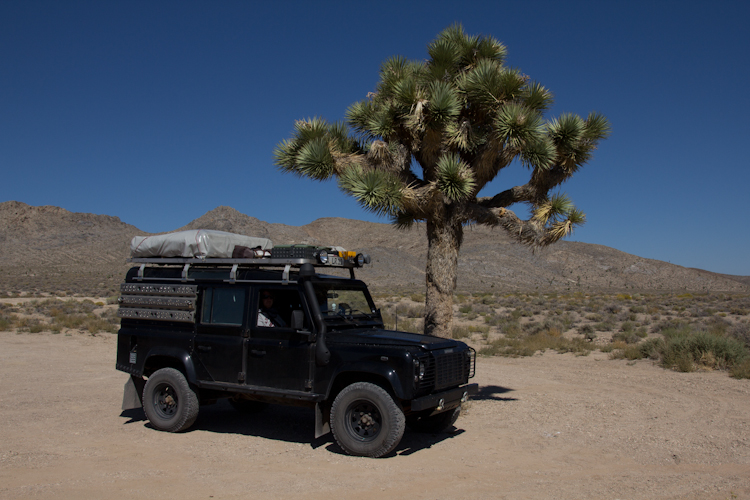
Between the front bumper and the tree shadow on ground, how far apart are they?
136 inches

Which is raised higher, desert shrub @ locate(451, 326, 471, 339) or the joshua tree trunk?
the joshua tree trunk

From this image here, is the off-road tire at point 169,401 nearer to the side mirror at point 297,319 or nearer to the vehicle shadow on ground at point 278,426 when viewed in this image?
the vehicle shadow on ground at point 278,426

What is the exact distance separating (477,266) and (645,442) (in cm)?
7088

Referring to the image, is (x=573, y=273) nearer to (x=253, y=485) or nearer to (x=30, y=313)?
(x=30, y=313)

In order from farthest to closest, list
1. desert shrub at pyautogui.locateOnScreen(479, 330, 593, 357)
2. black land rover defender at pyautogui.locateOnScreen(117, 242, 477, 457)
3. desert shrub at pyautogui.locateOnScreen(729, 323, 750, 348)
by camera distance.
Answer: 1. desert shrub at pyautogui.locateOnScreen(479, 330, 593, 357)
2. desert shrub at pyautogui.locateOnScreen(729, 323, 750, 348)
3. black land rover defender at pyautogui.locateOnScreen(117, 242, 477, 457)

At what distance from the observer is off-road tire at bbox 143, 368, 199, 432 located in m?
7.83

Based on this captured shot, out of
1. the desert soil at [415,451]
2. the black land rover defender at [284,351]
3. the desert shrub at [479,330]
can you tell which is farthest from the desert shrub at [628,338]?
the black land rover defender at [284,351]

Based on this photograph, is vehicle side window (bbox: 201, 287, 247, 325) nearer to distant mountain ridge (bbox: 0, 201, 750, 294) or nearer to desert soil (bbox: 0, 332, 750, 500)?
desert soil (bbox: 0, 332, 750, 500)

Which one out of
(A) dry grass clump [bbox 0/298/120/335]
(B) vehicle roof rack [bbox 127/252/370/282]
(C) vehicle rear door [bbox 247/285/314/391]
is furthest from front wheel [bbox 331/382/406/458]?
(A) dry grass clump [bbox 0/298/120/335]

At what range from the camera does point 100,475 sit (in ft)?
19.9

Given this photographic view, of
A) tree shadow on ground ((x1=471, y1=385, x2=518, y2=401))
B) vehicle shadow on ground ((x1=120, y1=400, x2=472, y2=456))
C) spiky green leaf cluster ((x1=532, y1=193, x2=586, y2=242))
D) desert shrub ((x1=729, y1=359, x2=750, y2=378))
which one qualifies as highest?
spiky green leaf cluster ((x1=532, y1=193, x2=586, y2=242))

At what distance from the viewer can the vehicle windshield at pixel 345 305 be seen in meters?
7.38

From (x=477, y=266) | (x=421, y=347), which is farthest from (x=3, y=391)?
(x=477, y=266)

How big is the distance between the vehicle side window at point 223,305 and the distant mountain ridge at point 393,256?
56.6 m
